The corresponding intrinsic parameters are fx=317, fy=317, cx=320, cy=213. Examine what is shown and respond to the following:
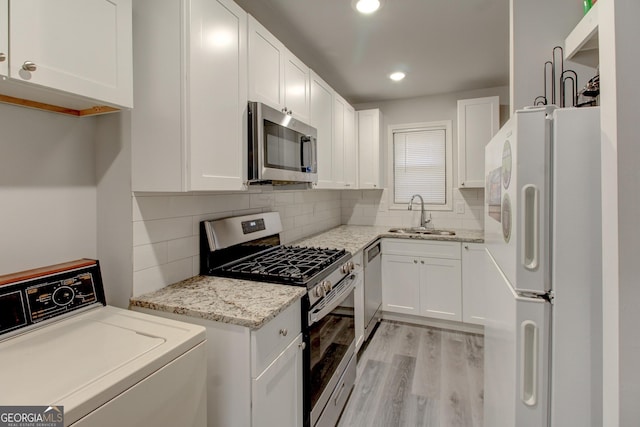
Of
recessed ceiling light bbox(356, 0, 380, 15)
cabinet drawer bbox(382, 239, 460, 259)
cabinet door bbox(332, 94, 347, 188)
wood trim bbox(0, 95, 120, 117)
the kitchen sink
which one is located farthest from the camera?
the kitchen sink

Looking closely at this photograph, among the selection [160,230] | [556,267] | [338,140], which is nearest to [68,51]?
[160,230]

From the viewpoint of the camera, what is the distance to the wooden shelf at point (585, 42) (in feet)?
3.75

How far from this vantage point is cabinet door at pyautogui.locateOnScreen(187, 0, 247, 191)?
50.2 inches

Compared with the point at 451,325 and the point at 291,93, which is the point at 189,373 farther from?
the point at 451,325

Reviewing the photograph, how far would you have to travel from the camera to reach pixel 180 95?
1250mm

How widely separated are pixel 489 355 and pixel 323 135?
1.88 m

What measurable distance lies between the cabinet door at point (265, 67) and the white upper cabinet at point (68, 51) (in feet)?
2.00

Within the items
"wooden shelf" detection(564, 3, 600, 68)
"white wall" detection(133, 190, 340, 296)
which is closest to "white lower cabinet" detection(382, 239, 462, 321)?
"white wall" detection(133, 190, 340, 296)

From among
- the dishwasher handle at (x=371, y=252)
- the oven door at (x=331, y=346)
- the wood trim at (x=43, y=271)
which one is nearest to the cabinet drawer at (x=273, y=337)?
the oven door at (x=331, y=346)

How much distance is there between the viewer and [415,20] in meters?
2.02

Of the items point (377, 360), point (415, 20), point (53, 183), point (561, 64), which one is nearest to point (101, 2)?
point (53, 183)

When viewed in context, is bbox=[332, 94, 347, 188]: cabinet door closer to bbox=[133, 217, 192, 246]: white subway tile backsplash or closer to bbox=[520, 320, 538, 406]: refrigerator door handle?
bbox=[133, 217, 192, 246]: white subway tile backsplash

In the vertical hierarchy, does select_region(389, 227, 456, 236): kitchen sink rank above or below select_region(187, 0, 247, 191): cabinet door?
below

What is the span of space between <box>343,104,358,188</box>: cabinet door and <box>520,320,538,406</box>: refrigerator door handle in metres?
2.30
